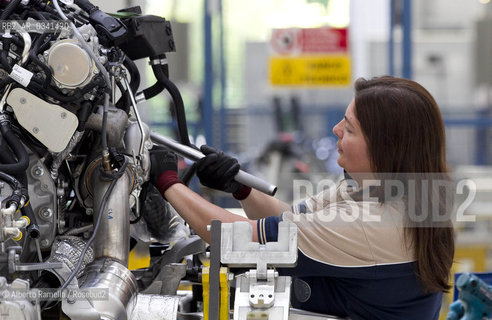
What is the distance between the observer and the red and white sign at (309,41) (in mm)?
8078

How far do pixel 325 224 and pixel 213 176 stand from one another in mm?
447

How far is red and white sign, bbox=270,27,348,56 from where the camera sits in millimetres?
8078

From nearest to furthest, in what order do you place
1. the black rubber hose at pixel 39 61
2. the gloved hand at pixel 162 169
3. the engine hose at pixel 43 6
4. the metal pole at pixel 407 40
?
the black rubber hose at pixel 39 61 < the engine hose at pixel 43 6 < the gloved hand at pixel 162 169 < the metal pole at pixel 407 40

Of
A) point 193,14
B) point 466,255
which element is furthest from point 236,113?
point 466,255

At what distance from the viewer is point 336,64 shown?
8.10 meters

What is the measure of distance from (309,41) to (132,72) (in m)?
5.93

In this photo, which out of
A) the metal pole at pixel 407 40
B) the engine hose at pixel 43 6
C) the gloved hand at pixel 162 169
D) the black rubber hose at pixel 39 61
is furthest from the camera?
the metal pole at pixel 407 40

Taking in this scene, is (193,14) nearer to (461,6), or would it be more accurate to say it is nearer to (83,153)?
(461,6)

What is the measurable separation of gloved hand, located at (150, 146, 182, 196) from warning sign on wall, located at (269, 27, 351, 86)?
19.5 feet

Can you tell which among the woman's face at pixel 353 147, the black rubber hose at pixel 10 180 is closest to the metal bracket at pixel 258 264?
the woman's face at pixel 353 147

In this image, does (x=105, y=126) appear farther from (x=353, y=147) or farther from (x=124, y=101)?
(x=353, y=147)

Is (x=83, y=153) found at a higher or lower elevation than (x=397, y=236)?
higher

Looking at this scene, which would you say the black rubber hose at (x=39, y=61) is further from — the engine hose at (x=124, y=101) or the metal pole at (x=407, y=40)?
the metal pole at (x=407, y=40)

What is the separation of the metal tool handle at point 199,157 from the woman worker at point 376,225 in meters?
0.19
